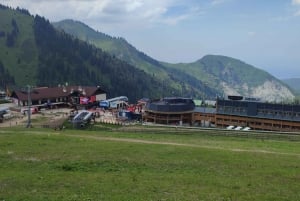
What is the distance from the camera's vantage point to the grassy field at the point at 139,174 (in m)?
23.6

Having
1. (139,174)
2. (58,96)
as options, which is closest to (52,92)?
(58,96)

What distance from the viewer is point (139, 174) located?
97.3 feet

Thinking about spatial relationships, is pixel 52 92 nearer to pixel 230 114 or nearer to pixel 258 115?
pixel 230 114

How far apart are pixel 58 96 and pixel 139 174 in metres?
136

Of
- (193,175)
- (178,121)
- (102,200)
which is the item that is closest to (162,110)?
(178,121)

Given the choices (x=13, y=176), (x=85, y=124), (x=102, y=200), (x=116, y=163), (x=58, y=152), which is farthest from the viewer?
(x=85, y=124)

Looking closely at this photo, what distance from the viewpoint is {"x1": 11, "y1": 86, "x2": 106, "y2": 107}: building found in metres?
151

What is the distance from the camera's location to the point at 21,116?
122188 millimetres

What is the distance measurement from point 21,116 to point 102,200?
4235 inches

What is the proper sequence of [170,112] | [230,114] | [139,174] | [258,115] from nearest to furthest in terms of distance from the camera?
[139,174] < [258,115] < [170,112] < [230,114]

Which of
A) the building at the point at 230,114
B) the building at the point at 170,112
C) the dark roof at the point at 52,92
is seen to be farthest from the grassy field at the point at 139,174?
the dark roof at the point at 52,92

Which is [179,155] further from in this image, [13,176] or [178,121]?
[178,121]

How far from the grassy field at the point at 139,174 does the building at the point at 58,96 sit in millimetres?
112763

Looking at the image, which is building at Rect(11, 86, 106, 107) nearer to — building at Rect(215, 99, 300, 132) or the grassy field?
building at Rect(215, 99, 300, 132)
